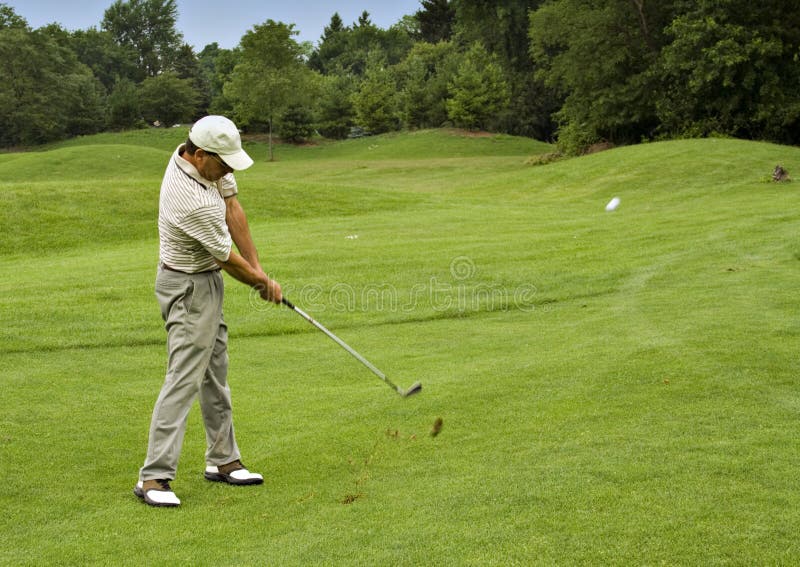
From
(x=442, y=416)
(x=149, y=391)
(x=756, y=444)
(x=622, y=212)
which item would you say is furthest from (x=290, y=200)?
(x=756, y=444)

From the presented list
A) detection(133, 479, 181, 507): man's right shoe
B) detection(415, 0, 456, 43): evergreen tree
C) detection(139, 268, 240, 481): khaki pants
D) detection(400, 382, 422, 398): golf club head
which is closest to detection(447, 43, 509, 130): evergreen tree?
detection(415, 0, 456, 43): evergreen tree

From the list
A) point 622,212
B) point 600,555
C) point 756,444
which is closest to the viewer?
point 600,555

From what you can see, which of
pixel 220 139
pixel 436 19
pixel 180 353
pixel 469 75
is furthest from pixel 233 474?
pixel 436 19

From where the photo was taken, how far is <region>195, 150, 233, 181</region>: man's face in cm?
586

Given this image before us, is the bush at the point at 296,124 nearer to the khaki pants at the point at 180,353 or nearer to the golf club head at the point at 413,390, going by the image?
the golf club head at the point at 413,390

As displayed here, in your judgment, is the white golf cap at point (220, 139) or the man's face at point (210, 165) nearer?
the white golf cap at point (220, 139)

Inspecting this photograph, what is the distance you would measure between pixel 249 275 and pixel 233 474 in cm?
145

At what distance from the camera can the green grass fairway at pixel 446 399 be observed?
16.3 feet

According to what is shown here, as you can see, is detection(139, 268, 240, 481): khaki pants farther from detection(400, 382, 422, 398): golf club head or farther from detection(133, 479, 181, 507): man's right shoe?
detection(400, 382, 422, 398): golf club head

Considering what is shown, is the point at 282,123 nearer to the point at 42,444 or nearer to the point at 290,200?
→ the point at 290,200

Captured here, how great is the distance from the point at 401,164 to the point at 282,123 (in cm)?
2051

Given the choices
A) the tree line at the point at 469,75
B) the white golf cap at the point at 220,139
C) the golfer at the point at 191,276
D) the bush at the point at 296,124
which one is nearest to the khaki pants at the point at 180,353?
the golfer at the point at 191,276

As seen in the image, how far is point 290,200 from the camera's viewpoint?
2781 centimetres

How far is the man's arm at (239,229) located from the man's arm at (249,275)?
0.20 metres
